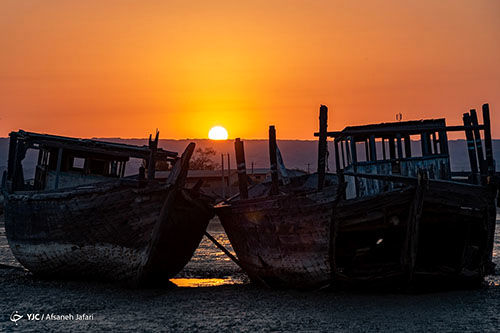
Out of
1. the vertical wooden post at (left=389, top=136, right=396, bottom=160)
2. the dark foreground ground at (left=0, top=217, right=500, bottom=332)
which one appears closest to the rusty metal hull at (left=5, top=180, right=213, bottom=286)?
the dark foreground ground at (left=0, top=217, right=500, bottom=332)

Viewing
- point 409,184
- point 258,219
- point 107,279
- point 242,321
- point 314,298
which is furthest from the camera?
point 107,279

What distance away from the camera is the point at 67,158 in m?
14.4

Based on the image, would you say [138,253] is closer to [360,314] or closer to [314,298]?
[314,298]

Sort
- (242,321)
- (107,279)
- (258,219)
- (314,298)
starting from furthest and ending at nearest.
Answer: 1. (107,279)
2. (258,219)
3. (314,298)
4. (242,321)

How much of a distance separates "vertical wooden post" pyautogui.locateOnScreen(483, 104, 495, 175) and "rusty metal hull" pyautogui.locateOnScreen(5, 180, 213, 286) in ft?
19.4

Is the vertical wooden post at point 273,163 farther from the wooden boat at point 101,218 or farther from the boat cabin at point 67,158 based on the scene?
the boat cabin at point 67,158

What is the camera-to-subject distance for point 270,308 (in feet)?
33.1

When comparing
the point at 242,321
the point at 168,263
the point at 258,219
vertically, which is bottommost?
the point at 242,321

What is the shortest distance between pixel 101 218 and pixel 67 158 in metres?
3.18

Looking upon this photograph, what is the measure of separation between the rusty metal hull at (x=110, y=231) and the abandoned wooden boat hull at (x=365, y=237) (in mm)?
1502

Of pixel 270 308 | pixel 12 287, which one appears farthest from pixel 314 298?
pixel 12 287

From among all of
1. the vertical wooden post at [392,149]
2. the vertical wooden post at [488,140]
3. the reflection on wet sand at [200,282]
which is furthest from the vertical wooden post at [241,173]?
the vertical wooden post at [488,140]

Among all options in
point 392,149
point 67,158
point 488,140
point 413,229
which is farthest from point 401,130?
point 67,158

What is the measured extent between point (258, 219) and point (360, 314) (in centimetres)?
297
